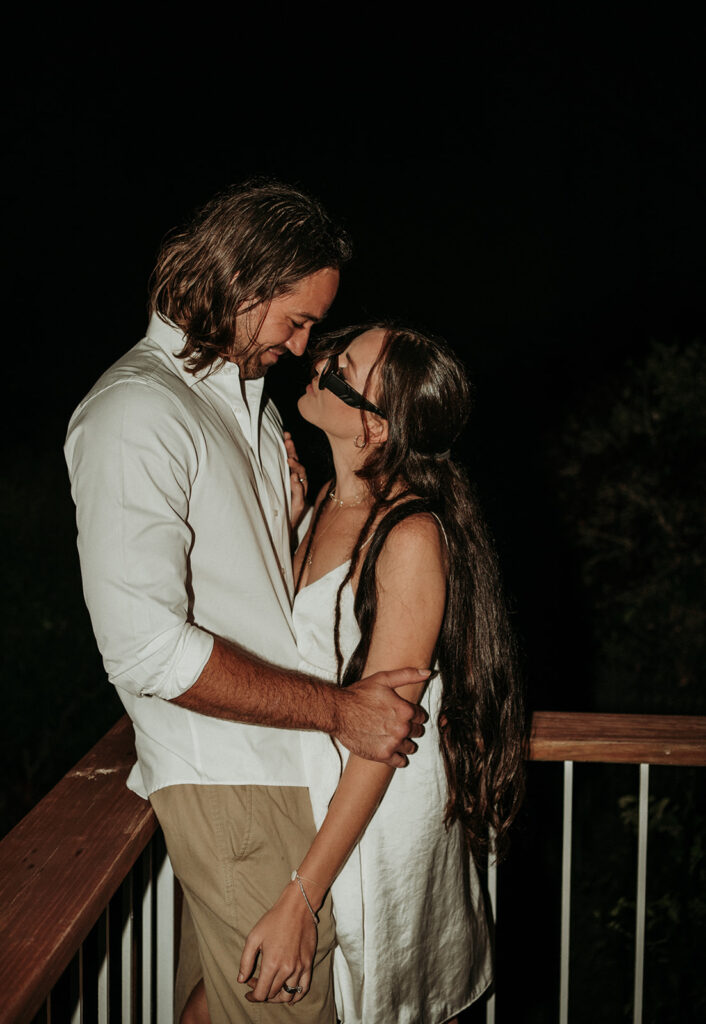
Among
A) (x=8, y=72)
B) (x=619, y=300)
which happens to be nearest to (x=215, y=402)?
(x=619, y=300)

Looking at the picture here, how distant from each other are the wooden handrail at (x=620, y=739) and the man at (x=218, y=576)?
0.36 meters

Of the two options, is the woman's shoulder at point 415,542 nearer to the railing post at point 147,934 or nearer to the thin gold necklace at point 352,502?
the thin gold necklace at point 352,502

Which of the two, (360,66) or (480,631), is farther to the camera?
(360,66)

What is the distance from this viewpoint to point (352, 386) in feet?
5.81

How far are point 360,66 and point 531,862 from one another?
5320 mm

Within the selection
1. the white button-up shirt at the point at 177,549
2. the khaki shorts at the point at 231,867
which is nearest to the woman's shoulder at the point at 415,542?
the white button-up shirt at the point at 177,549

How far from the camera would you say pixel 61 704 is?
5.12 metres

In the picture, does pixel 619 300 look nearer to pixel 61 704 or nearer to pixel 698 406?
pixel 698 406

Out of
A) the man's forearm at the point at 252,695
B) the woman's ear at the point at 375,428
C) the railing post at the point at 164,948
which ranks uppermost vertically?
the woman's ear at the point at 375,428

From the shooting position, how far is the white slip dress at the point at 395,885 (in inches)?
60.2

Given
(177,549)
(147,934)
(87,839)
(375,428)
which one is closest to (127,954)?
(147,934)

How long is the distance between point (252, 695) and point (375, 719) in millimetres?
226

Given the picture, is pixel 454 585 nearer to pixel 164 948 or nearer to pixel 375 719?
pixel 375 719

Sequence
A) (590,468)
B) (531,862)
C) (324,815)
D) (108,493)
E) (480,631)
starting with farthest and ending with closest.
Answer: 1. (590,468)
2. (531,862)
3. (480,631)
4. (324,815)
5. (108,493)
